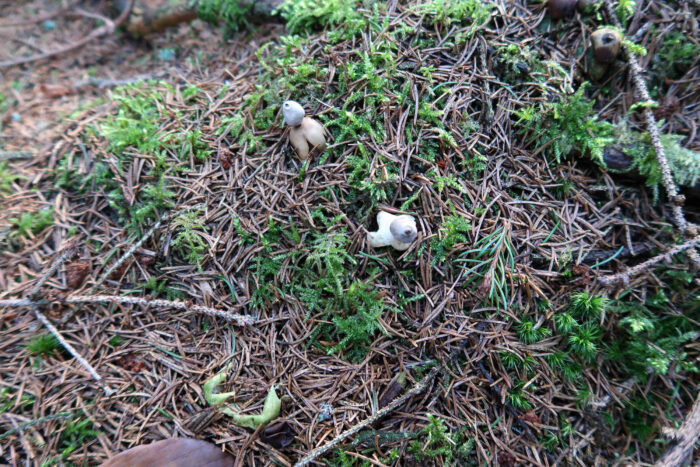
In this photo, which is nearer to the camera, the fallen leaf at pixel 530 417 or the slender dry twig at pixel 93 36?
the fallen leaf at pixel 530 417

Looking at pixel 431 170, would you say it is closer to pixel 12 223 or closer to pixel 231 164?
pixel 231 164

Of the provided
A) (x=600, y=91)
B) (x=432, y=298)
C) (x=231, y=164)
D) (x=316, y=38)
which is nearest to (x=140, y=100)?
(x=231, y=164)

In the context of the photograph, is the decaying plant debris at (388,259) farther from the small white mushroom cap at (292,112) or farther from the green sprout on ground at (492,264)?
the small white mushroom cap at (292,112)

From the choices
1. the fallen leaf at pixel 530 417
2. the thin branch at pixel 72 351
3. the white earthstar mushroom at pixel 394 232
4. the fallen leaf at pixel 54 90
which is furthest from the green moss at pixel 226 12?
the fallen leaf at pixel 530 417

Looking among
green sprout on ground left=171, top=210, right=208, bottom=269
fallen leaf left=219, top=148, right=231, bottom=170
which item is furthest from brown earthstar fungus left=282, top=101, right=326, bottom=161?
green sprout on ground left=171, top=210, right=208, bottom=269

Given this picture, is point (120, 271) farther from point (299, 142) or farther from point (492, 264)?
point (492, 264)

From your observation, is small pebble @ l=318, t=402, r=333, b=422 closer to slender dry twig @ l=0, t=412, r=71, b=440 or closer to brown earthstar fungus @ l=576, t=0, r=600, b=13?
slender dry twig @ l=0, t=412, r=71, b=440

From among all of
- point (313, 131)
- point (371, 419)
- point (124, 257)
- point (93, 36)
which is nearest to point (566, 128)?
point (313, 131)
